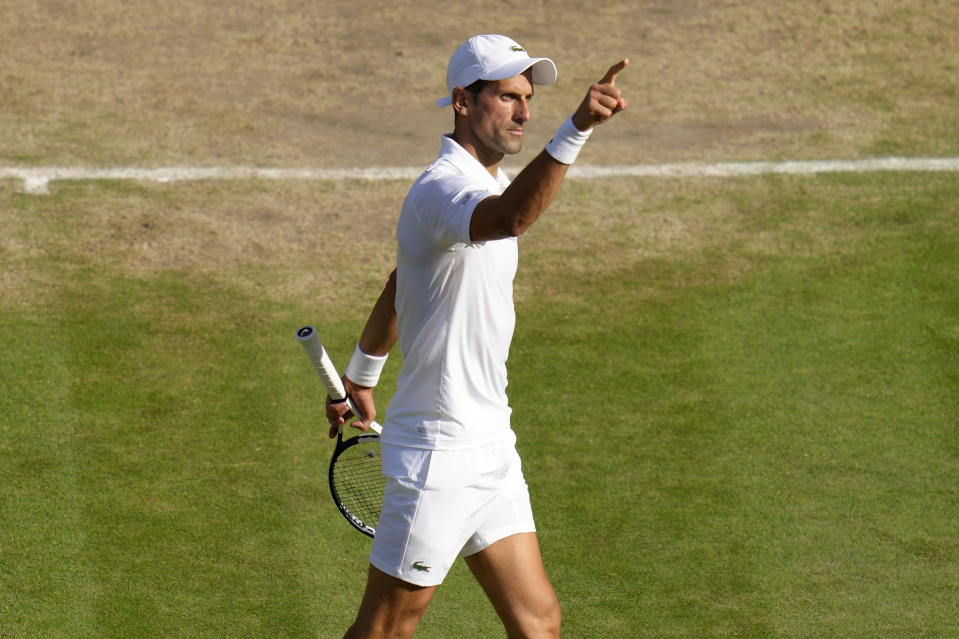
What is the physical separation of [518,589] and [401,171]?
633cm

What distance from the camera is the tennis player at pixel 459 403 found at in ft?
15.7

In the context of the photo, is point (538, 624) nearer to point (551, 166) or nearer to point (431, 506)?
point (431, 506)

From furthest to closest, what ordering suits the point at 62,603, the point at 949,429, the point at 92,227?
the point at 92,227 → the point at 949,429 → the point at 62,603

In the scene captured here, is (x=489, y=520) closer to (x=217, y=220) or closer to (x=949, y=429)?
(x=949, y=429)

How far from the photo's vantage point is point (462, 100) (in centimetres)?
492

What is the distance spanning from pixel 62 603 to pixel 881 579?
3760 millimetres

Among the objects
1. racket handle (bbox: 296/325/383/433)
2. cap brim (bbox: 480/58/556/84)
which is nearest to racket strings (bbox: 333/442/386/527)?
racket handle (bbox: 296/325/383/433)

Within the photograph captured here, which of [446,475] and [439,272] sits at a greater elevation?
[439,272]

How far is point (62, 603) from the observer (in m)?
6.17

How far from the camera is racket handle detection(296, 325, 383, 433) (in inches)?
212

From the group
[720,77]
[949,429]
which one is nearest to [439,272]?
[949,429]

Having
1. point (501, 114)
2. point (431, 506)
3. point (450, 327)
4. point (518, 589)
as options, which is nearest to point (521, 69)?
point (501, 114)

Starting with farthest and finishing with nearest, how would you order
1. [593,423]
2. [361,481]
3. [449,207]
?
[593,423]
[361,481]
[449,207]

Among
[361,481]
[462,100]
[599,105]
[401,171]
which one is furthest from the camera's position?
[401,171]
